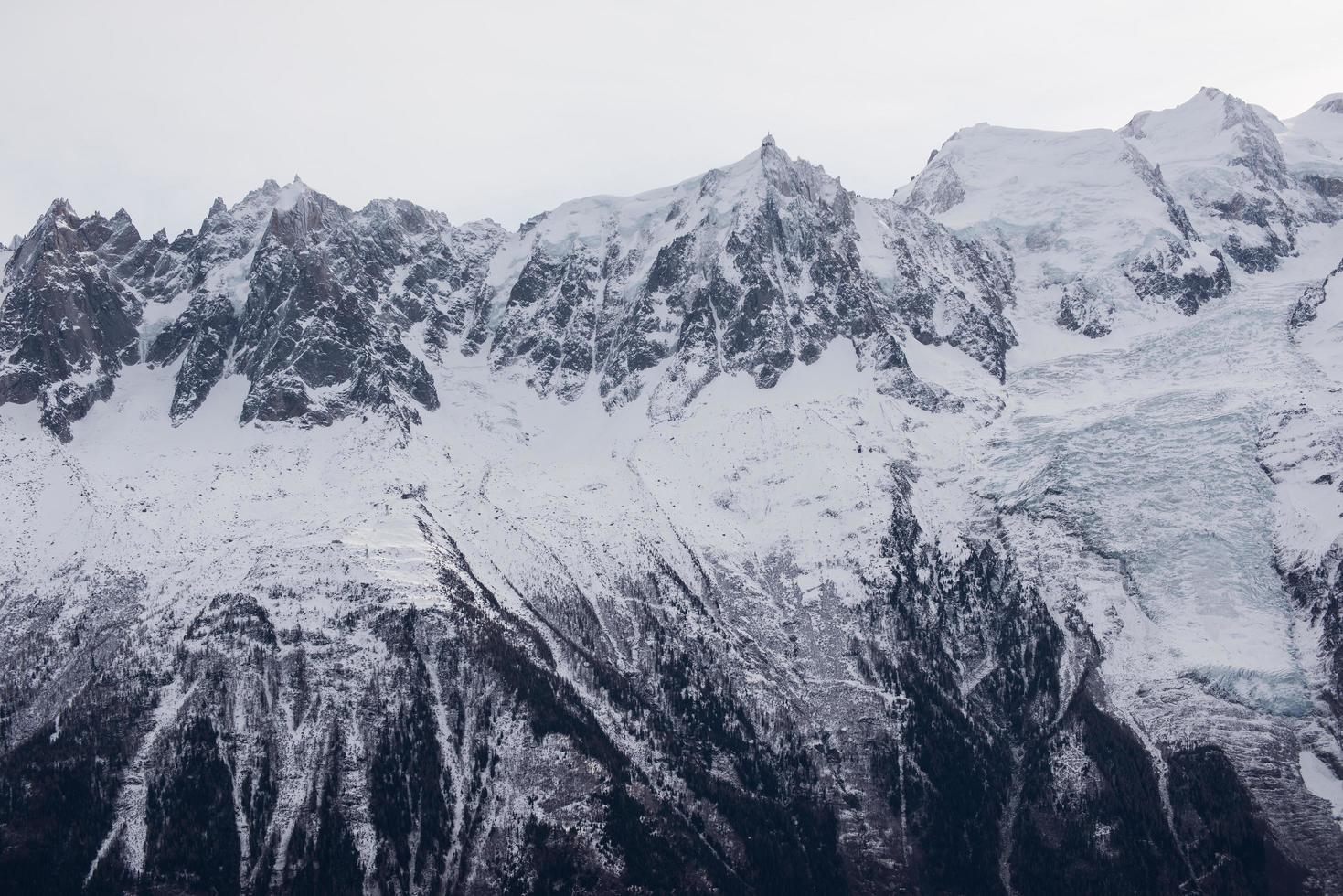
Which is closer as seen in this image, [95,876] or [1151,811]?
[95,876]

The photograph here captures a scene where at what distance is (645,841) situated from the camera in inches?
7692

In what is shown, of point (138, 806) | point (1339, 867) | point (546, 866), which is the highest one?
point (138, 806)

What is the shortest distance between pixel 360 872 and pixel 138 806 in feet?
111

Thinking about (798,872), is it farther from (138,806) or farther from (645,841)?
(138,806)

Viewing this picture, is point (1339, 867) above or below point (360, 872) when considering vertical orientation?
below

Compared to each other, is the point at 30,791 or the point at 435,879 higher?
the point at 30,791

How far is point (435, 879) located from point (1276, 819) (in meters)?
120

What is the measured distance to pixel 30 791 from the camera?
19312 centimetres

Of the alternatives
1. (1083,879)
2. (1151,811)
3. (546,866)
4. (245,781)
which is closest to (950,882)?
(1083,879)

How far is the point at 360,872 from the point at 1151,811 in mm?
114094

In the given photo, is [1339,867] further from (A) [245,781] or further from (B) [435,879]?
(A) [245,781]

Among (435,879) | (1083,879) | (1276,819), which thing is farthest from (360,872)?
(1276,819)

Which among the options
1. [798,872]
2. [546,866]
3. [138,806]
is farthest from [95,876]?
[798,872]

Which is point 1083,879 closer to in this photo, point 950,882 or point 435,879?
point 950,882
